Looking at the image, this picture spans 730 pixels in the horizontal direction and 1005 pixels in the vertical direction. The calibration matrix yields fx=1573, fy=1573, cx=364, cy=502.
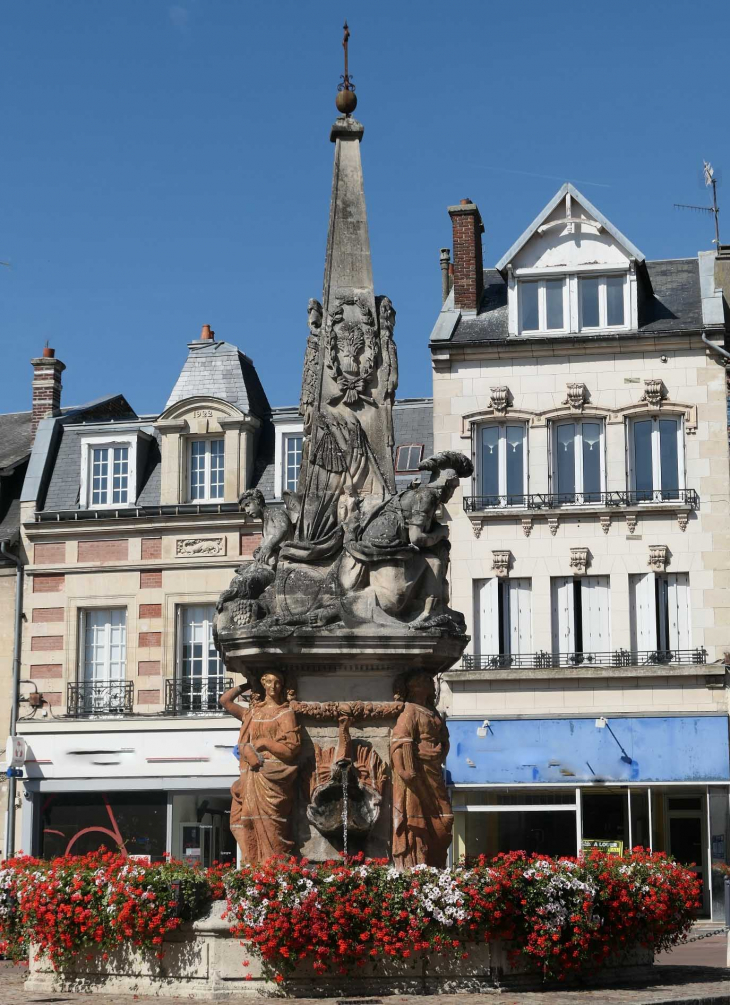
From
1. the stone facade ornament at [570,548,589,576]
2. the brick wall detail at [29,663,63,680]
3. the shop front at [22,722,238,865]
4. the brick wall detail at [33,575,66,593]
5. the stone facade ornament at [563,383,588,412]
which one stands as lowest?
the shop front at [22,722,238,865]

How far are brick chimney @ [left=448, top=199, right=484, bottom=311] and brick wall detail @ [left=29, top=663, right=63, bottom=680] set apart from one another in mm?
10772

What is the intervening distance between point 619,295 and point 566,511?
177 inches

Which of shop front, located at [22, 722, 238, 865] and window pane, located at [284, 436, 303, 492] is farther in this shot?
window pane, located at [284, 436, 303, 492]

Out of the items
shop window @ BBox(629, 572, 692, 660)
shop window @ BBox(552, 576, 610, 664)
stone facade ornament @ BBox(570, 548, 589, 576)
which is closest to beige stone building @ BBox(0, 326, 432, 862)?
stone facade ornament @ BBox(570, 548, 589, 576)

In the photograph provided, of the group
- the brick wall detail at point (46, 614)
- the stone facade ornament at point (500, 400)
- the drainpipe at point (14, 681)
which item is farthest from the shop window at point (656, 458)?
the drainpipe at point (14, 681)

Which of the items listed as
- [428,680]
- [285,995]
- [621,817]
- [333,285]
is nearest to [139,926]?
[285,995]

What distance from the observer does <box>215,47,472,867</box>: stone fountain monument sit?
13312 millimetres

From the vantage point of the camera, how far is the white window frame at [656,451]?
29469mm

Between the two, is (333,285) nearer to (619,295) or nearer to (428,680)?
(428,680)

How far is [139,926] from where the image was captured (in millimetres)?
11969

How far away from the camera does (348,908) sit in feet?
38.1

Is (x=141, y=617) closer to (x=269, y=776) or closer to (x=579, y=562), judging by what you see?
(x=579, y=562)

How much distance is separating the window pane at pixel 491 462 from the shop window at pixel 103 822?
8.67m

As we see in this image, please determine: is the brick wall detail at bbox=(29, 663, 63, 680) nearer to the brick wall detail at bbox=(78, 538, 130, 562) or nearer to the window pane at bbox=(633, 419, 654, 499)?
the brick wall detail at bbox=(78, 538, 130, 562)
